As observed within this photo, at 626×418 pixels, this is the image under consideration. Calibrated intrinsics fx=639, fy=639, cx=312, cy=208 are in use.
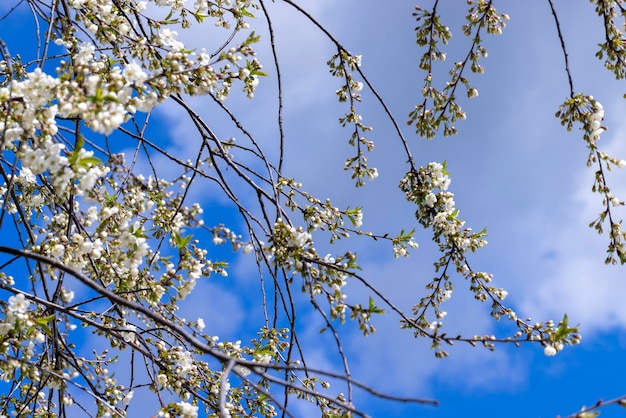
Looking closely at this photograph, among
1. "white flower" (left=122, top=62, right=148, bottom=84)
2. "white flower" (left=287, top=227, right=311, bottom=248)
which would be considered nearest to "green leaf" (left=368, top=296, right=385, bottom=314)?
"white flower" (left=287, top=227, right=311, bottom=248)

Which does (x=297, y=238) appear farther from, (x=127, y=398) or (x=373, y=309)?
(x=127, y=398)

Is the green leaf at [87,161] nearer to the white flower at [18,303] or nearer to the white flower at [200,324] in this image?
the white flower at [18,303]

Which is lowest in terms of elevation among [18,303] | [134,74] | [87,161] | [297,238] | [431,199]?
[18,303]

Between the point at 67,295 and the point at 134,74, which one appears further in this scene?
the point at 67,295

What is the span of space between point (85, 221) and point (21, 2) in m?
1.63

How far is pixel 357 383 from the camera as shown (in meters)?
2.30

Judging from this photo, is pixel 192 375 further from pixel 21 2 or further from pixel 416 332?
pixel 21 2

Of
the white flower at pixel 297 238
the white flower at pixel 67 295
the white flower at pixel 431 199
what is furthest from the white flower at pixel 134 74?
the white flower at pixel 431 199

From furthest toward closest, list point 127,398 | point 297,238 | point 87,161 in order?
point 127,398, point 297,238, point 87,161

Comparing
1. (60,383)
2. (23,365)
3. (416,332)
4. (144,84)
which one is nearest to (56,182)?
(144,84)

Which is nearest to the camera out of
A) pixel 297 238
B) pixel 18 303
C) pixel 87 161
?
pixel 87 161

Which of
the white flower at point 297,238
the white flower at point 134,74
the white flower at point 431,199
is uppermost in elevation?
the white flower at point 431,199

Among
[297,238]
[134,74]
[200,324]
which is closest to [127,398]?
[200,324]

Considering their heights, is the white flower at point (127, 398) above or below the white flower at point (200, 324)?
below
